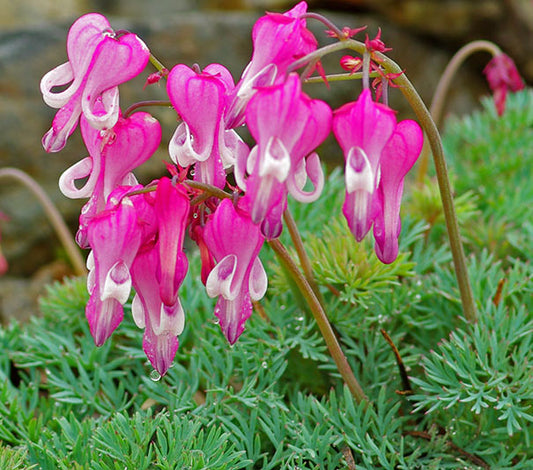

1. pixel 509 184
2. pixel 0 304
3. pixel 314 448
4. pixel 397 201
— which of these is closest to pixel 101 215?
pixel 397 201

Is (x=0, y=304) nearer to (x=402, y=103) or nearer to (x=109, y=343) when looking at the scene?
(x=109, y=343)

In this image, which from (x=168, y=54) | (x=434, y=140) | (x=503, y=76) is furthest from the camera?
(x=168, y=54)

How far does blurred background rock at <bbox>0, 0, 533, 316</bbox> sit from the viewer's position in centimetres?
374

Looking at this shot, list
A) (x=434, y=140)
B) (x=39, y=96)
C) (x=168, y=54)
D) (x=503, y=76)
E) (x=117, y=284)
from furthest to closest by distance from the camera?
(x=168, y=54) < (x=39, y=96) < (x=503, y=76) < (x=434, y=140) < (x=117, y=284)

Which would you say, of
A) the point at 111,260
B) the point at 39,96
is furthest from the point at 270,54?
the point at 39,96

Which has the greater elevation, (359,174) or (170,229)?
(359,174)

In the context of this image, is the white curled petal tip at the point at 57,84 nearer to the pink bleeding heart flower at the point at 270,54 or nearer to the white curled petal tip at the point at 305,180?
the pink bleeding heart flower at the point at 270,54

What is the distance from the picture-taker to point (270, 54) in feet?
3.37

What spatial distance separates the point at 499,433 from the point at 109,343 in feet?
3.47

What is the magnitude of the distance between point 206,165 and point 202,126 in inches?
3.0

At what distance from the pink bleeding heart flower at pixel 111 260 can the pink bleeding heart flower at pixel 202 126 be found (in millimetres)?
150

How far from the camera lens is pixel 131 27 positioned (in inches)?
162

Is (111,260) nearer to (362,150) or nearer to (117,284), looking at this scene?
(117,284)

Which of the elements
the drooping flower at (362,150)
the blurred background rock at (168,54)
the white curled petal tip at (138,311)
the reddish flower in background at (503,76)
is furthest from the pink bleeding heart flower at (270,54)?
the blurred background rock at (168,54)
